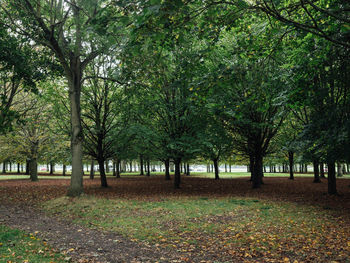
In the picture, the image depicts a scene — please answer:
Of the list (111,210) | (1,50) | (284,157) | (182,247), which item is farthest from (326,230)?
(284,157)

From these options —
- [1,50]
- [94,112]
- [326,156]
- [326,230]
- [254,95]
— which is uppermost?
[1,50]

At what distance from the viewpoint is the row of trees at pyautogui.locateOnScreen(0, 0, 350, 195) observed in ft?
17.1

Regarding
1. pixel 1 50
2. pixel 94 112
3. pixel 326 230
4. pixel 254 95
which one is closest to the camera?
pixel 254 95

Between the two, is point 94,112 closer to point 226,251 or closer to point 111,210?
point 111,210

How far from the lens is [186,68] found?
5918 millimetres

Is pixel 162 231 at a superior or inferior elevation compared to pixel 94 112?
inferior

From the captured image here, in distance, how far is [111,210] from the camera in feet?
36.3

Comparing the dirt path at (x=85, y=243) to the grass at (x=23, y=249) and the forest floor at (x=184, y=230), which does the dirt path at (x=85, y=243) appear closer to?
the forest floor at (x=184, y=230)

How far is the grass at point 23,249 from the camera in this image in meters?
5.05

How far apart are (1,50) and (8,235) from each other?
8.71 m

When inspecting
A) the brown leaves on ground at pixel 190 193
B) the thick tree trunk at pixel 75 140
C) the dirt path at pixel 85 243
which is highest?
the thick tree trunk at pixel 75 140

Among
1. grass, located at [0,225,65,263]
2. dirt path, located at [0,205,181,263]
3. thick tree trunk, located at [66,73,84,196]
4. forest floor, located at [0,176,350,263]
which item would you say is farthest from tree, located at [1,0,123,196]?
grass, located at [0,225,65,263]

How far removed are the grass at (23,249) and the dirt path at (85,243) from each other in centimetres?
31

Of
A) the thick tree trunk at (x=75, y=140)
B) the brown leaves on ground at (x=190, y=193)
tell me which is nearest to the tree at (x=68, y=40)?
the thick tree trunk at (x=75, y=140)
